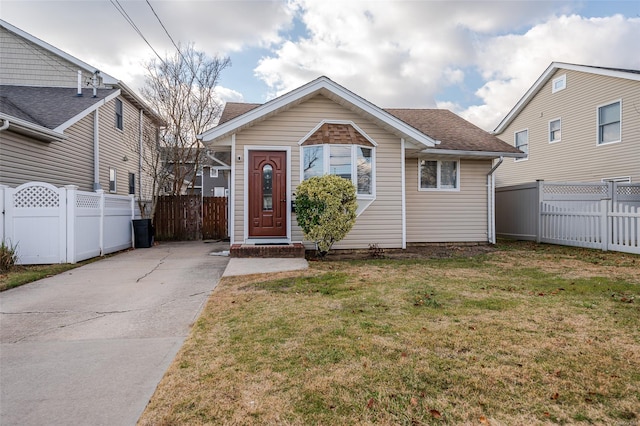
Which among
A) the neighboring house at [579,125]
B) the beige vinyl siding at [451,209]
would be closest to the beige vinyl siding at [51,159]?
the beige vinyl siding at [451,209]

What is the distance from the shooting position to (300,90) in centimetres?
870

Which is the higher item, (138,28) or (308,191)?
(138,28)

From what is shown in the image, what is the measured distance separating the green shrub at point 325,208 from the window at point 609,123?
12140 mm

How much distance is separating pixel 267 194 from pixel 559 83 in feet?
48.4

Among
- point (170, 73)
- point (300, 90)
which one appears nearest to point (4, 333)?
point (300, 90)

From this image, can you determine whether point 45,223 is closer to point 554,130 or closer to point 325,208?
point 325,208

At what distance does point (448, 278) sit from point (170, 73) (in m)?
15.2

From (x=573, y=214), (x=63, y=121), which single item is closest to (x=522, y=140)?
(x=573, y=214)

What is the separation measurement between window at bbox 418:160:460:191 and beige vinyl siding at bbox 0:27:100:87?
14.3m

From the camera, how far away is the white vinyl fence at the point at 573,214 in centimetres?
929

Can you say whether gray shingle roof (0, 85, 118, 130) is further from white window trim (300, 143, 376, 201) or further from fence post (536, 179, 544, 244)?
fence post (536, 179, 544, 244)

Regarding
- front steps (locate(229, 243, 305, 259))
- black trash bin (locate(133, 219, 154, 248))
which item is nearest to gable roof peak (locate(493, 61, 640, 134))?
front steps (locate(229, 243, 305, 259))

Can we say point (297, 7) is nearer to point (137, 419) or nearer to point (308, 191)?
point (308, 191)

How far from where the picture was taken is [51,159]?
11086 mm
